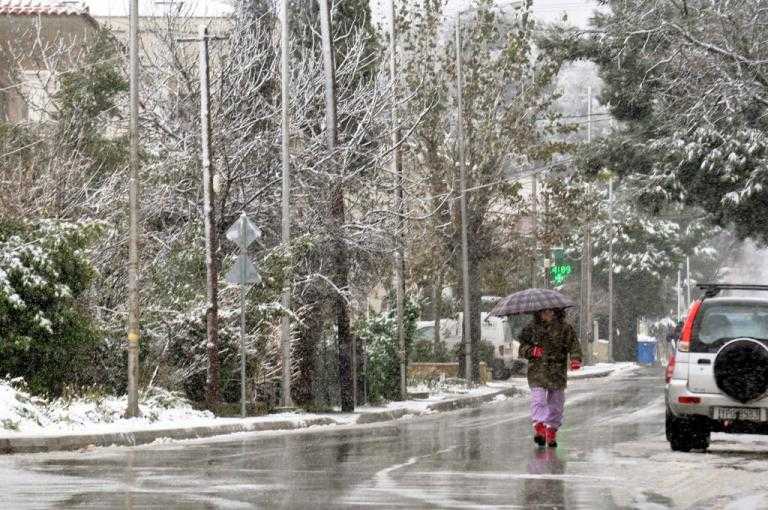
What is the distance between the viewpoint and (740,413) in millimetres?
17781

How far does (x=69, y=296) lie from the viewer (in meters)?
23.8

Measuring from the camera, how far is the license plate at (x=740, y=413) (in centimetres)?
1769

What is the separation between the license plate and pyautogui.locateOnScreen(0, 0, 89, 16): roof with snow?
86.4 feet

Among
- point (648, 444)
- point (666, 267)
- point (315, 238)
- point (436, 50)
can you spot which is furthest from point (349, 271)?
point (666, 267)

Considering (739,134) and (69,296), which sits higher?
(739,134)

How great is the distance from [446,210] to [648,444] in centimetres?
3077

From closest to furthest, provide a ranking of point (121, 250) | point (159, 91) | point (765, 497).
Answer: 1. point (765, 497)
2. point (121, 250)
3. point (159, 91)

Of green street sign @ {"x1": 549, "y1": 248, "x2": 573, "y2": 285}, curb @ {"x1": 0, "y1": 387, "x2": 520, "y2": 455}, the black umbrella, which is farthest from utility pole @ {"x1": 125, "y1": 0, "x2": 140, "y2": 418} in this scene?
green street sign @ {"x1": 549, "y1": 248, "x2": 573, "y2": 285}

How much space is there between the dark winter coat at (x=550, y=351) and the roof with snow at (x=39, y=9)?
24.0 metres

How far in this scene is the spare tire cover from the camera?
1756 centimetres

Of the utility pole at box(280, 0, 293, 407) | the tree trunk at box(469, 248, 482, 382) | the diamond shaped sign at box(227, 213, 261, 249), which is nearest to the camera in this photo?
the diamond shaped sign at box(227, 213, 261, 249)

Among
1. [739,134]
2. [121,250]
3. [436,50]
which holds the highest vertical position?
[436,50]

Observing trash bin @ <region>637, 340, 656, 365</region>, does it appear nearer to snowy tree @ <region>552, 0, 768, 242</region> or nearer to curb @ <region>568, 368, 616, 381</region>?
curb @ <region>568, 368, 616, 381</region>

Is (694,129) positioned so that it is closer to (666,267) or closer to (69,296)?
(69,296)
